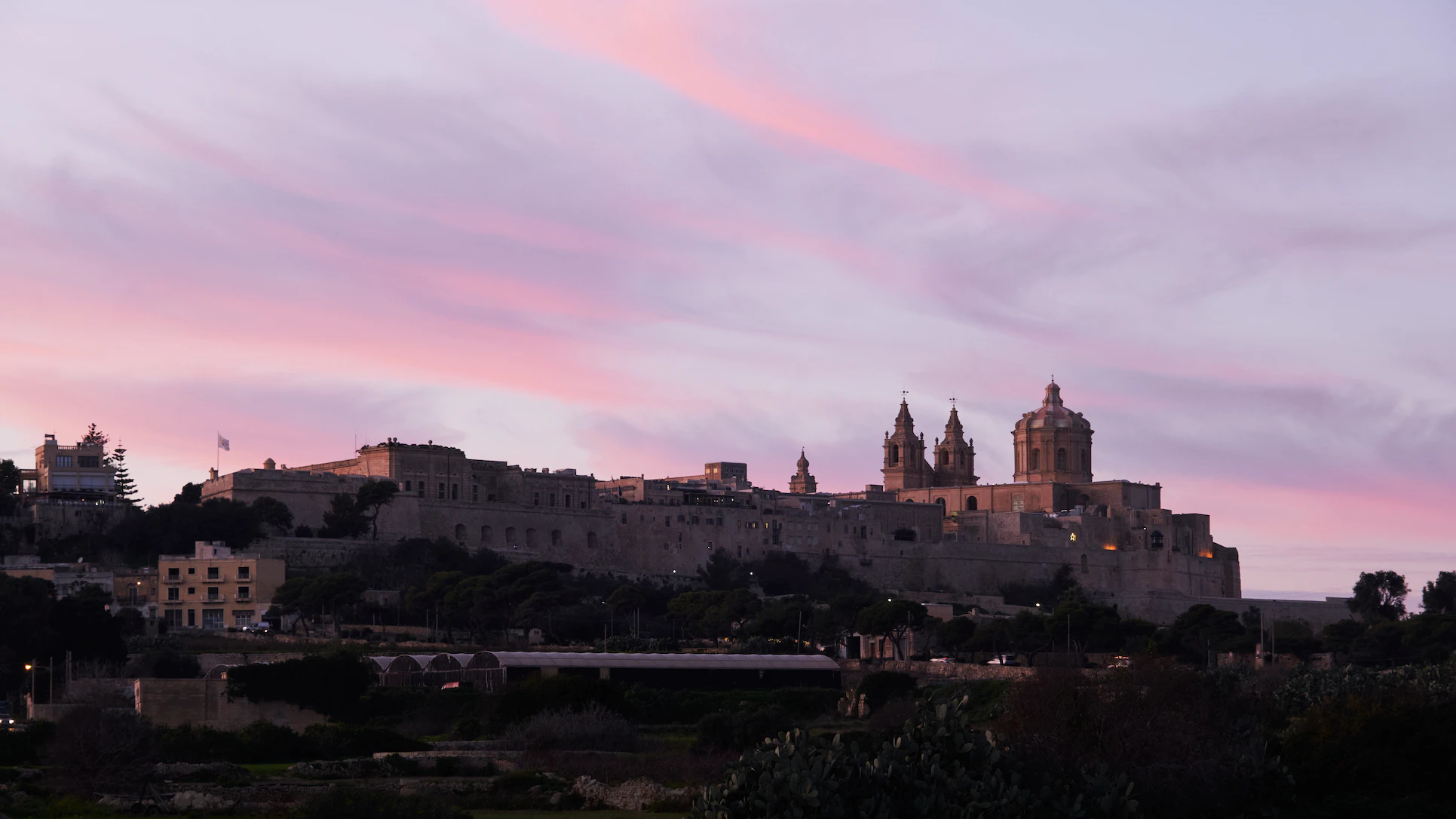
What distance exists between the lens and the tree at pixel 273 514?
234ft

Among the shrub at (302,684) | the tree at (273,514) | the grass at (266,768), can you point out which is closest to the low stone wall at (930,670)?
the shrub at (302,684)

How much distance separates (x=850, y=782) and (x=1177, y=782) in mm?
5785

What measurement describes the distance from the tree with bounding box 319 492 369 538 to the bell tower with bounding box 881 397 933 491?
37.6 metres

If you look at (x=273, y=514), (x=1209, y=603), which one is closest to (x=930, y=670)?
(x=273, y=514)

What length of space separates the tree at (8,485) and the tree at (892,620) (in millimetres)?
30265

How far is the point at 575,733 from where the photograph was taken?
35.9m

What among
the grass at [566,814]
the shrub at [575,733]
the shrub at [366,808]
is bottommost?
the grass at [566,814]

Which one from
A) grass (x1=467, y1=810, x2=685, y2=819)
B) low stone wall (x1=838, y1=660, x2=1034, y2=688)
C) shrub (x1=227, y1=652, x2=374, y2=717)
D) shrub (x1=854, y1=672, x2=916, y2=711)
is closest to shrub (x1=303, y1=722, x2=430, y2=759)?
shrub (x1=227, y1=652, x2=374, y2=717)

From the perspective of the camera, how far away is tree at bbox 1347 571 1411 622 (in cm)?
7888

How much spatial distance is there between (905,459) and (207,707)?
221 feet

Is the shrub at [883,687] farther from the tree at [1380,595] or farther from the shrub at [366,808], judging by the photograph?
the tree at [1380,595]

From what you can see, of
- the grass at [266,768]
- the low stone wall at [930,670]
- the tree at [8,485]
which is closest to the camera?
the grass at [266,768]

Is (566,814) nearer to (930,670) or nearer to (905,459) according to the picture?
(930,670)

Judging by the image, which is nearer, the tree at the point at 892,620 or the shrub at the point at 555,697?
the shrub at the point at 555,697
